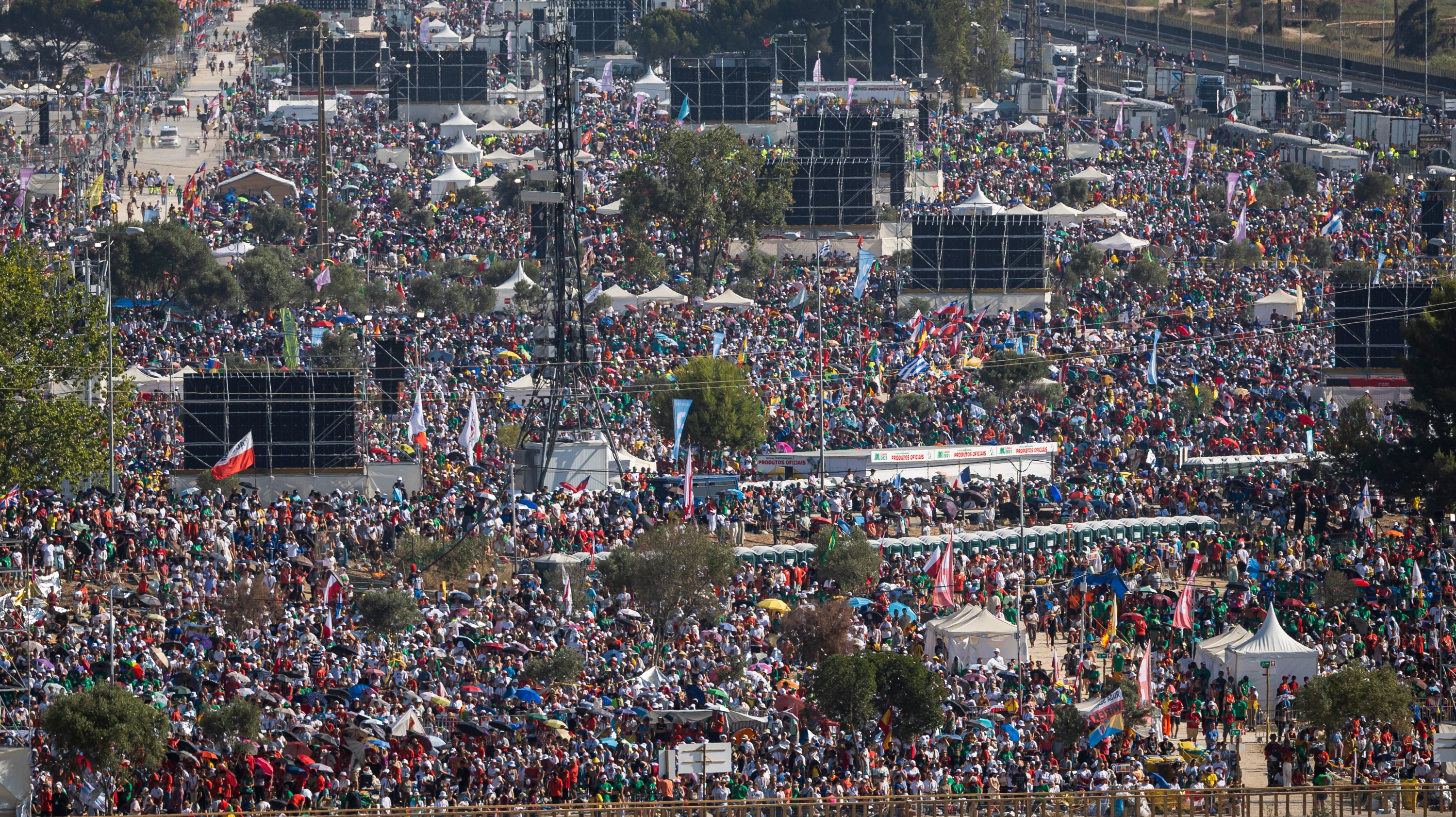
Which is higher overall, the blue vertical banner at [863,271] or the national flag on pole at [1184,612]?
the blue vertical banner at [863,271]

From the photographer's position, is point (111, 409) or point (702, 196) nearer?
point (111, 409)

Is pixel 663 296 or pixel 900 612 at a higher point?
pixel 663 296

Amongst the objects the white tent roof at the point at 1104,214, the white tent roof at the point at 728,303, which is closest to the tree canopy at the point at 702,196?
the white tent roof at the point at 728,303

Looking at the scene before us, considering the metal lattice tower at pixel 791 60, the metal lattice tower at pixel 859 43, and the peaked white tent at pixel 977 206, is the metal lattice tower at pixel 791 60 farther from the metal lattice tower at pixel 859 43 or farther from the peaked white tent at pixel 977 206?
the peaked white tent at pixel 977 206

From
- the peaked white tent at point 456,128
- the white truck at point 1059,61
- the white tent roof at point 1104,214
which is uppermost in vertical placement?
the white truck at point 1059,61

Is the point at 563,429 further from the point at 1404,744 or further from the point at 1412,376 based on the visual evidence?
the point at 1404,744


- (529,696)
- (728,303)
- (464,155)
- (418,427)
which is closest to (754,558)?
(418,427)

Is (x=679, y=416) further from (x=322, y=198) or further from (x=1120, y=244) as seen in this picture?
(x=1120, y=244)
